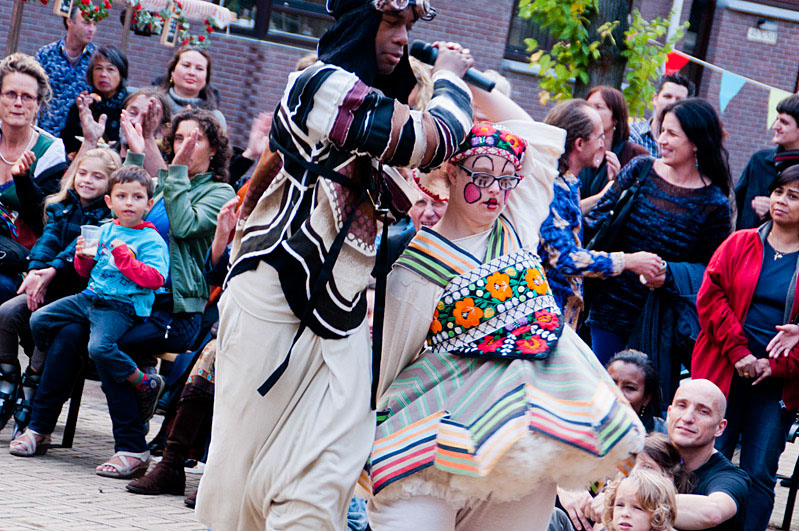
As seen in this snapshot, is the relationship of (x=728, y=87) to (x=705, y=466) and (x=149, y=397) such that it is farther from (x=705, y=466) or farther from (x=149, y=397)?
(x=149, y=397)

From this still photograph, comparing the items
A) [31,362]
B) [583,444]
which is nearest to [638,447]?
[583,444]

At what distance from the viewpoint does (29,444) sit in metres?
5.91

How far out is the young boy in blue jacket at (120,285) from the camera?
18.8 feet

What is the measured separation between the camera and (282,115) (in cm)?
316

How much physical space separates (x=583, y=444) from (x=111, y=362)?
3.35 m

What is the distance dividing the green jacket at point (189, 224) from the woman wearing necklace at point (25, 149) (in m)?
1.08

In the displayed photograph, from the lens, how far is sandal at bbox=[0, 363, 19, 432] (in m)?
6.21

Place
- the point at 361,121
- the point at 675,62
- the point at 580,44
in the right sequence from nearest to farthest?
the point at 361,121 < the point at 580,44 < the point at 675,62

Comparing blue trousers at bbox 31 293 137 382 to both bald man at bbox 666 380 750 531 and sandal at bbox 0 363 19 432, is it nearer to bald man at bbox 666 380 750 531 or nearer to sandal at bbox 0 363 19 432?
sandal at bbox 0 363 19 432

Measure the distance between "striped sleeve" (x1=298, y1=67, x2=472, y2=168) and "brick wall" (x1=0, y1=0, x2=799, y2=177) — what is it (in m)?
11.2

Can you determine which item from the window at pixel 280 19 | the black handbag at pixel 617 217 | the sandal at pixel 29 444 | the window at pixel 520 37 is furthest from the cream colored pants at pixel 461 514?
the window at pixel 520 37

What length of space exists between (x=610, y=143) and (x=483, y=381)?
157 inches

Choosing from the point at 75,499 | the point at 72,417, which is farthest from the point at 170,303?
the point at 75,499

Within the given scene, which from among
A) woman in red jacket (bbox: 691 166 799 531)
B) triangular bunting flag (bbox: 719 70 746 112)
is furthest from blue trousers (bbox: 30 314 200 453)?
triangular bunting flag (bbox: 719 70 746 112)
